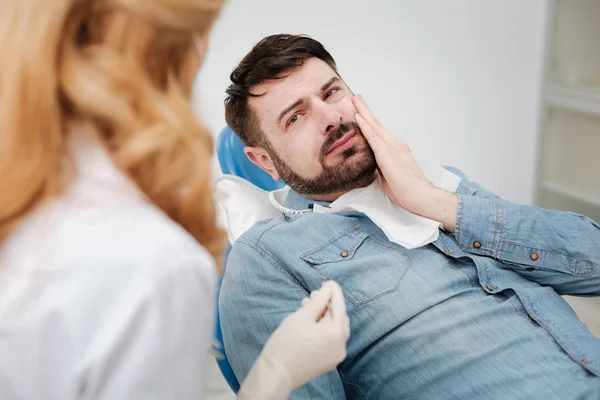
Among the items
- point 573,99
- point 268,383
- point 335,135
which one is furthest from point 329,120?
point 573,99

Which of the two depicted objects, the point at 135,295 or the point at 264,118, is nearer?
the point at 135,295

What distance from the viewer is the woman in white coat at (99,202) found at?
0.62m

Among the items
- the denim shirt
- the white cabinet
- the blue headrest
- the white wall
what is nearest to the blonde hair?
the denim shirt

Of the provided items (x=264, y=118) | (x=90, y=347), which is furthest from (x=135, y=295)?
(x=264, y=118)

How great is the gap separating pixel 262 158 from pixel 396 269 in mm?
484

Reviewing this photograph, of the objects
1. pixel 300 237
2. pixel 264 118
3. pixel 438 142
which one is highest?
pixel 264 118

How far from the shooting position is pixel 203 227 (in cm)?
78

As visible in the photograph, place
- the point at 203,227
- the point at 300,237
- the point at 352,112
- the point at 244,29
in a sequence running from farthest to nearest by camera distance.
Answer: the point at 244,29 < the point at 352,112 < the point at 300,237 < the point at 203,227

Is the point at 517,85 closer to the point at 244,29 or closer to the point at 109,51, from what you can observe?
the point at 244,29

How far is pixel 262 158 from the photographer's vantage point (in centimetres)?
165

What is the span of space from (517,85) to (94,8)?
8.70 feet

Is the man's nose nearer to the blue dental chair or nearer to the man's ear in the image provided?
the man's ear

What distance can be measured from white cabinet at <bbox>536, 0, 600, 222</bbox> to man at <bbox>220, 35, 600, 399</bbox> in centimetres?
148

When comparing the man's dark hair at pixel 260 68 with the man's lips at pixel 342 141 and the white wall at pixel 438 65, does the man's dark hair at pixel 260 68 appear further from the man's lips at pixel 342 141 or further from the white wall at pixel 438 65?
the white wall at pixel 438 65
